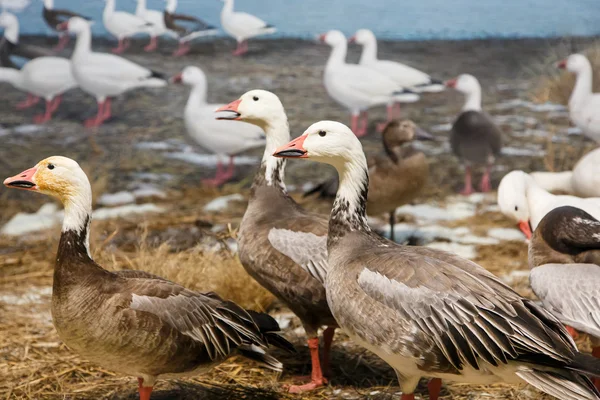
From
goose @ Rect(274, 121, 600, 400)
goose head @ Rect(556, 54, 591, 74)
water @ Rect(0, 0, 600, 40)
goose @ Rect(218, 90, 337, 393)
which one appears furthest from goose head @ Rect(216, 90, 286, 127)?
goose head @ Rect(556, 54, 591, 74)

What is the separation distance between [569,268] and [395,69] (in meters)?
4.10

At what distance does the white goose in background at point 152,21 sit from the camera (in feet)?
25.2

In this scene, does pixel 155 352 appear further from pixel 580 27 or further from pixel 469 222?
pixel 580 27

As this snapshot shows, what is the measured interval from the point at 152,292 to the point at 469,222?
424 centimetres

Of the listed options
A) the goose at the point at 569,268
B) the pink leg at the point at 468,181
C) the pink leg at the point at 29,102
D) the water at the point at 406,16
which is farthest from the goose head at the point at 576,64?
the pink leg at the point at 29,102

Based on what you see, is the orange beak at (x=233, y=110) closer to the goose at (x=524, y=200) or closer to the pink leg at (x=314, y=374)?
the pink leg at (x=314, y=374)

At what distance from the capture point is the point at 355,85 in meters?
7.60

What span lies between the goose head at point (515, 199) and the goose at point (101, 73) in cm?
363

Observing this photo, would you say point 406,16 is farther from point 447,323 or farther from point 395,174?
point 447,323

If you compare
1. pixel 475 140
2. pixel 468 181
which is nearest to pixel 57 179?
pixel 475 140

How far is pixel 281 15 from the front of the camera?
7.84 m

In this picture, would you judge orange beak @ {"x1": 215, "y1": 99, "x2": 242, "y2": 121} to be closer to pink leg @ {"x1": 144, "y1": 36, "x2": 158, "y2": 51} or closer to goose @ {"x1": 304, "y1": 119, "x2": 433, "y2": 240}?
goose @ {"x1": 304, "y1": 119, "x2": 433, "y2": 240}

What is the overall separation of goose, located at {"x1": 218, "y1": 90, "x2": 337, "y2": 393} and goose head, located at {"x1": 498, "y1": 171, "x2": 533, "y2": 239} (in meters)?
1.54

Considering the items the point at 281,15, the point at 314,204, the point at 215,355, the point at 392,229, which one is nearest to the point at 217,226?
the point at 314,204
